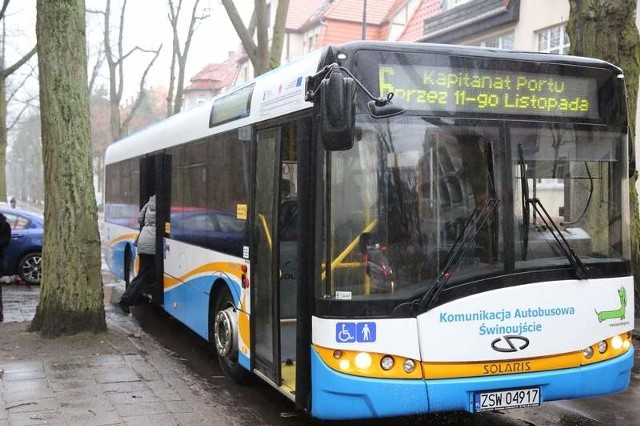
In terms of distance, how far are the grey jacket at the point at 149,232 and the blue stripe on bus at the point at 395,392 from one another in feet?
17.5

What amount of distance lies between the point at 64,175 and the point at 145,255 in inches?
76.8

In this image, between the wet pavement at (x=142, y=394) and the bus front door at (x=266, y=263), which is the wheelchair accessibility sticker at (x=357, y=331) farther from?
the wet pavement at (x=142, y=394)

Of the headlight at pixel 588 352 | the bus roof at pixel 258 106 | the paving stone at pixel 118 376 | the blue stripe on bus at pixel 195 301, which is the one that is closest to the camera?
the headlight at pixel 588 352

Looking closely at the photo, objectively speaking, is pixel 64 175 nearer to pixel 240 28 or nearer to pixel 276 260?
pixel 276 260

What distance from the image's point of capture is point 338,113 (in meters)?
4.68

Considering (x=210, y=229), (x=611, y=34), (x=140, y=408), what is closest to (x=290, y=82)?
(x=210, y=229)

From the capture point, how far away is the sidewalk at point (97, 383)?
19.7 ft

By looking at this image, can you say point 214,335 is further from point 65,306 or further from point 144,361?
point 65,306

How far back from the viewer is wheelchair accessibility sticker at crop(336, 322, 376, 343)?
489cm

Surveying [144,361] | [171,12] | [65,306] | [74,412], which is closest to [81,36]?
[65,306]

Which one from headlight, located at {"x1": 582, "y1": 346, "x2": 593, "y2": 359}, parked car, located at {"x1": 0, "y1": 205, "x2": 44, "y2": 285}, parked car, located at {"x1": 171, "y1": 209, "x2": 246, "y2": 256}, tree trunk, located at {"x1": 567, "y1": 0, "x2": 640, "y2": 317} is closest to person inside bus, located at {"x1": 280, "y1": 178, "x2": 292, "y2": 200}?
parked car, located at {"x1": 171, "y1": 209, "x2": 246, "y2": 256}

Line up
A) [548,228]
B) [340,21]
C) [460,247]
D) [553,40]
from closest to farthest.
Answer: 1. [460,247]
2. [548,228]
3. [553,40]
4. [340,21]

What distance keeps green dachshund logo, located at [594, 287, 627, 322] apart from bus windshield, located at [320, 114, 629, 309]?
16.1 inches

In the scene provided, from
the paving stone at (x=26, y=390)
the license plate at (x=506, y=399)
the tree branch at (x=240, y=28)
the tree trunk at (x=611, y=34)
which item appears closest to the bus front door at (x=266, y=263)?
the license plate at (x=506, y=399)
